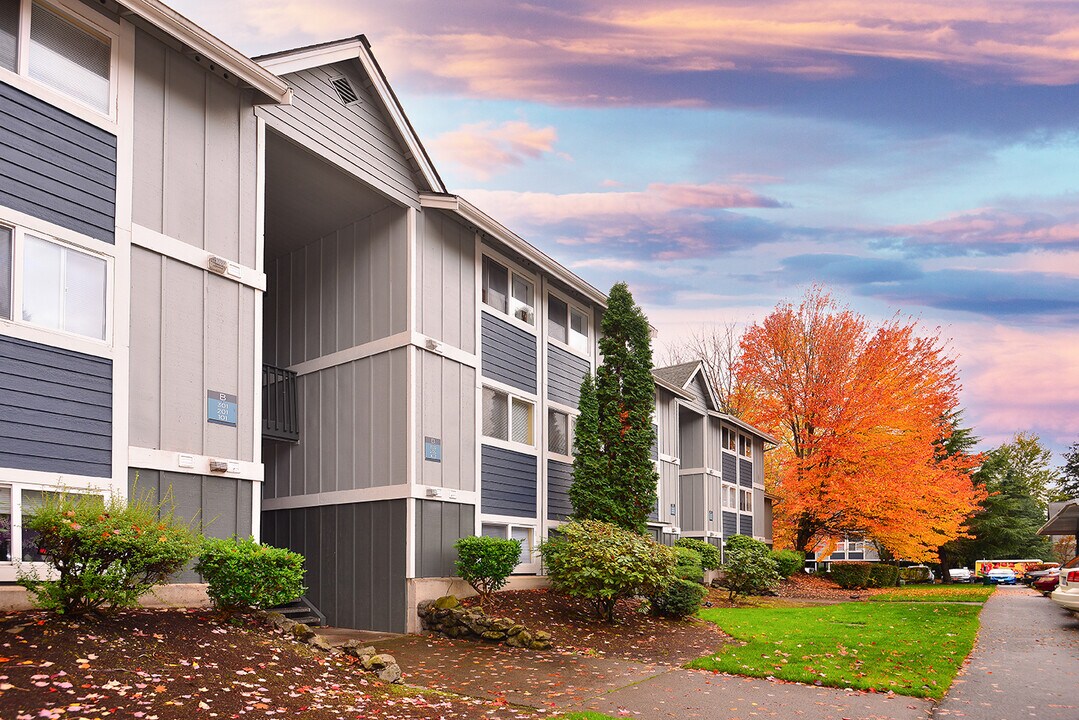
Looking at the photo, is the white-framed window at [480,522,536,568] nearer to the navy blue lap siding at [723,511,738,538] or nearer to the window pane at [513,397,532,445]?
the window pane at [513,397,532,445]

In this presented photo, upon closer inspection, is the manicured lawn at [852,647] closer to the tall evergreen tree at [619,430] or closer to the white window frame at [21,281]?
the tall evergreen tree at [619,430]

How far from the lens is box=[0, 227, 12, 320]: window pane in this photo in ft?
27.3

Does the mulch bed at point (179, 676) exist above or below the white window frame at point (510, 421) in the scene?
below

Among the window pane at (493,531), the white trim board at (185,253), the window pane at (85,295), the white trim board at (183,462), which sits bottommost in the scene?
the window pane at (493,531)

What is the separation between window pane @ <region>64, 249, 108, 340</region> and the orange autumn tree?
26.1 metres

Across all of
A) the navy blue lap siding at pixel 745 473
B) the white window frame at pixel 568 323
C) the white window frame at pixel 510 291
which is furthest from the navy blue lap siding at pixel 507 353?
the navy blue lap siding at pixel 745 473

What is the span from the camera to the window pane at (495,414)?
1652 centimetres

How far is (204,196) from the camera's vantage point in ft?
35.1

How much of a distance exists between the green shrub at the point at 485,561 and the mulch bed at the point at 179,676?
4844mm

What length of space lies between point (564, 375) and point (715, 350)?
29.1 m

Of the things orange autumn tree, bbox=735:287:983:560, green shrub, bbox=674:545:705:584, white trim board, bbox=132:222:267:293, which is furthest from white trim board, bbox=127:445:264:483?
orange autumn tree, bbox=735:287:983:560

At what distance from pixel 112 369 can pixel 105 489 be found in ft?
4.20

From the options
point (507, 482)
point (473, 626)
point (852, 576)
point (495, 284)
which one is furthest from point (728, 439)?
point (473, 626)

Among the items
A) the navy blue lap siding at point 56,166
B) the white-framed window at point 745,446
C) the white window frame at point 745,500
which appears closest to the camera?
the navy blue lap siding at point 56,166
